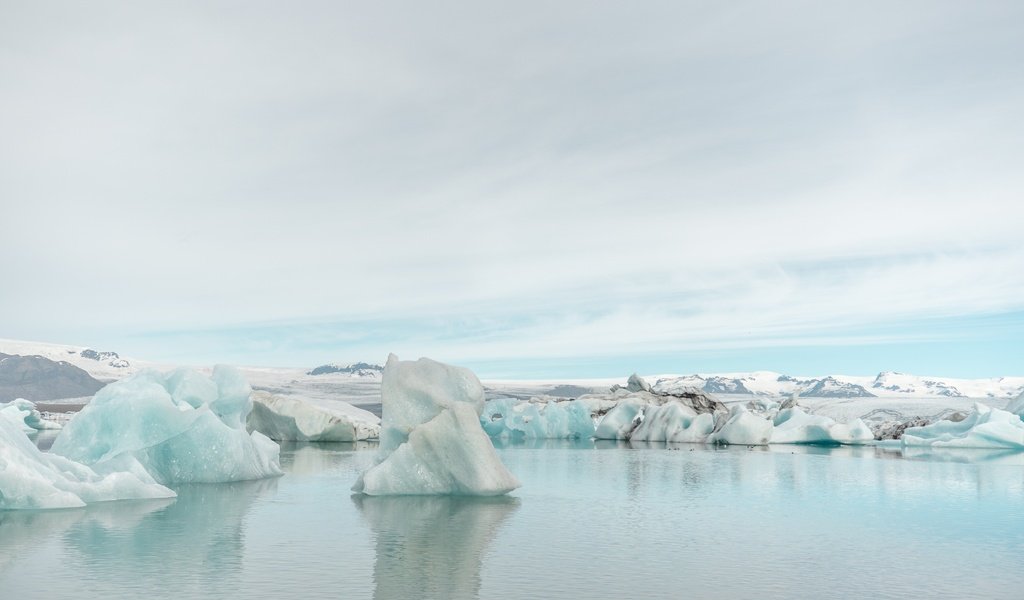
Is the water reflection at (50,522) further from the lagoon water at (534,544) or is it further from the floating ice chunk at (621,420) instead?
the floating ice chunk at (621,420)

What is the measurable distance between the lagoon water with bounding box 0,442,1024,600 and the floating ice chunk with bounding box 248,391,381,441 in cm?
2255

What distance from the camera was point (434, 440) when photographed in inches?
608

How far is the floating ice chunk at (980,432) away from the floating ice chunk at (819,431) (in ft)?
8.09

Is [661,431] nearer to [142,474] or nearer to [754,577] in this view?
[142,474]

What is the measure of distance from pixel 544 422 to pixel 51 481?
42.2 meters

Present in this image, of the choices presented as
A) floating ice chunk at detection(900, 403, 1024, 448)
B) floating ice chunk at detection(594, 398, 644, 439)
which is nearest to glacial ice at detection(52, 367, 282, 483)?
floating ice chunk at detection(900, 403, 1024, 448)

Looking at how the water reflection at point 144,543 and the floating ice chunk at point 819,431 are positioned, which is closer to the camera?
the water reflection at point 144,543

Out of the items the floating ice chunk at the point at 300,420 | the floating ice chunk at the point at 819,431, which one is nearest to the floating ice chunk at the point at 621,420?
the floating ice chunk at the point at 819,431

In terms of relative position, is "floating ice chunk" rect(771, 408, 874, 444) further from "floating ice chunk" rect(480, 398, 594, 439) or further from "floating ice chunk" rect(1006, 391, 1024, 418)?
"floating ice chunk" rect(480, 398, 594, 439)

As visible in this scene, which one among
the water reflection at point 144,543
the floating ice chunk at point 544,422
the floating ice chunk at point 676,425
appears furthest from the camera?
the floating ice chunk at point 544,422

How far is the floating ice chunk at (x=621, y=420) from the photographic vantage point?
171 feet

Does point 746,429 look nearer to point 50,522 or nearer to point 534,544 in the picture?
point 534,544

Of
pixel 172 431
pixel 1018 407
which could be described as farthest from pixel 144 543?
pixel 1018 407

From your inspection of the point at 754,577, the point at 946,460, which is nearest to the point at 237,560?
the point at 754,577
